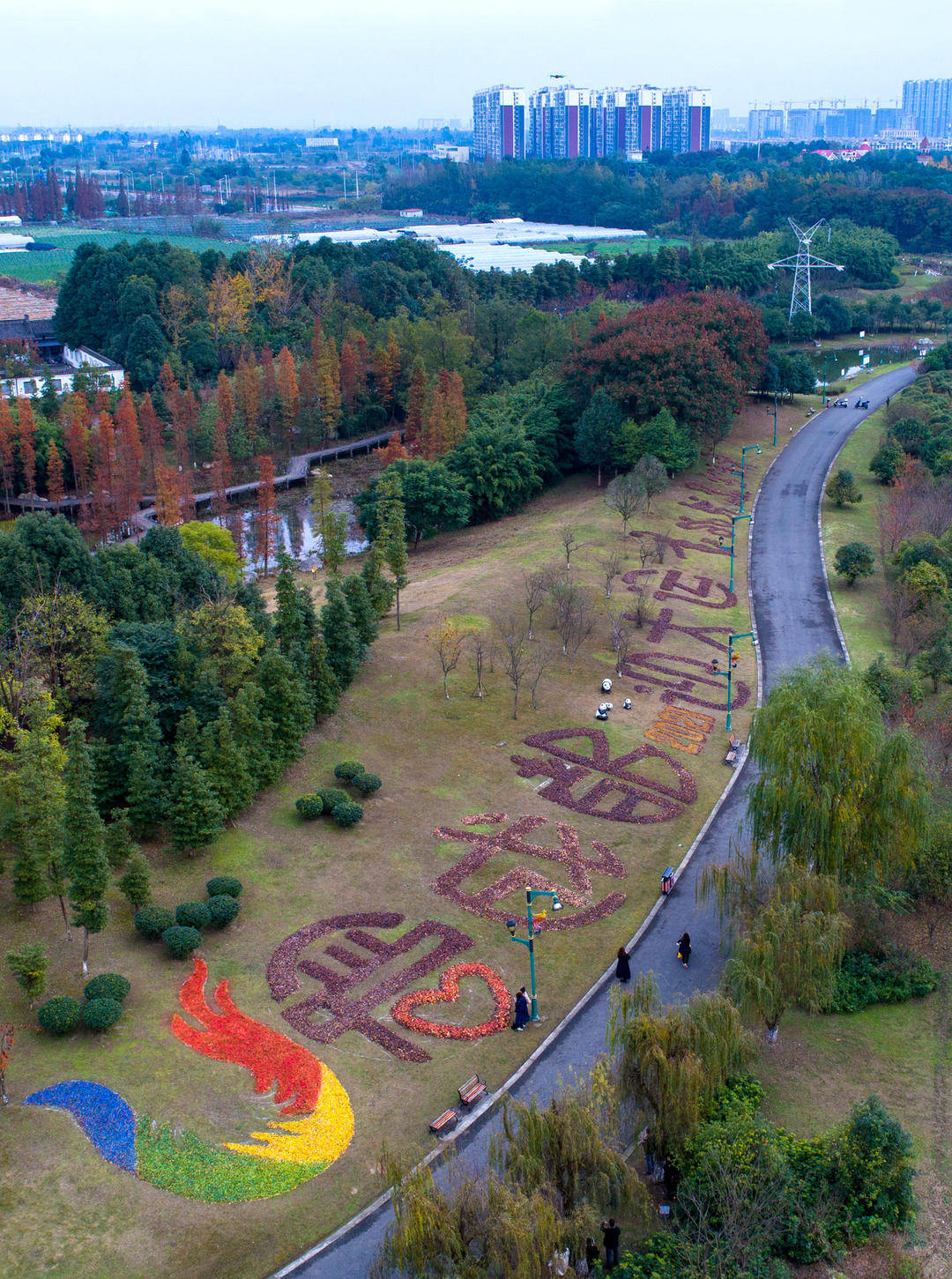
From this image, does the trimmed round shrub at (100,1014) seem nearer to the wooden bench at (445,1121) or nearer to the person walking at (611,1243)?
the wooden bench at (445,1121)

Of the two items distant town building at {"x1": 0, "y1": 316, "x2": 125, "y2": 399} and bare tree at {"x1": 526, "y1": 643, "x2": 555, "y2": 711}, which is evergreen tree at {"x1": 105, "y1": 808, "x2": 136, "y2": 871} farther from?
distant town building at {"x1": 0, "y1": 316, "x2": 125, "y2": 399}

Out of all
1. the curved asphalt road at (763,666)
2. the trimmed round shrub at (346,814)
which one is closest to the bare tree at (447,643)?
the trimmed round shrub at (346,814)

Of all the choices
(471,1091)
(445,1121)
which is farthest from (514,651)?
(445,1121)

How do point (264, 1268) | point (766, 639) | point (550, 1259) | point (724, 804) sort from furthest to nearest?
point (766, 639) < point (724, 804) < point (264, 1268) < point (550, 1259)

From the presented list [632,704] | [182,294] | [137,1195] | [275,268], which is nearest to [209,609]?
[632,704]

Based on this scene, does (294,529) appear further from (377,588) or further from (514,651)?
(514,651)

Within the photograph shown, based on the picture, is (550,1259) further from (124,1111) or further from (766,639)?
(766,639)
